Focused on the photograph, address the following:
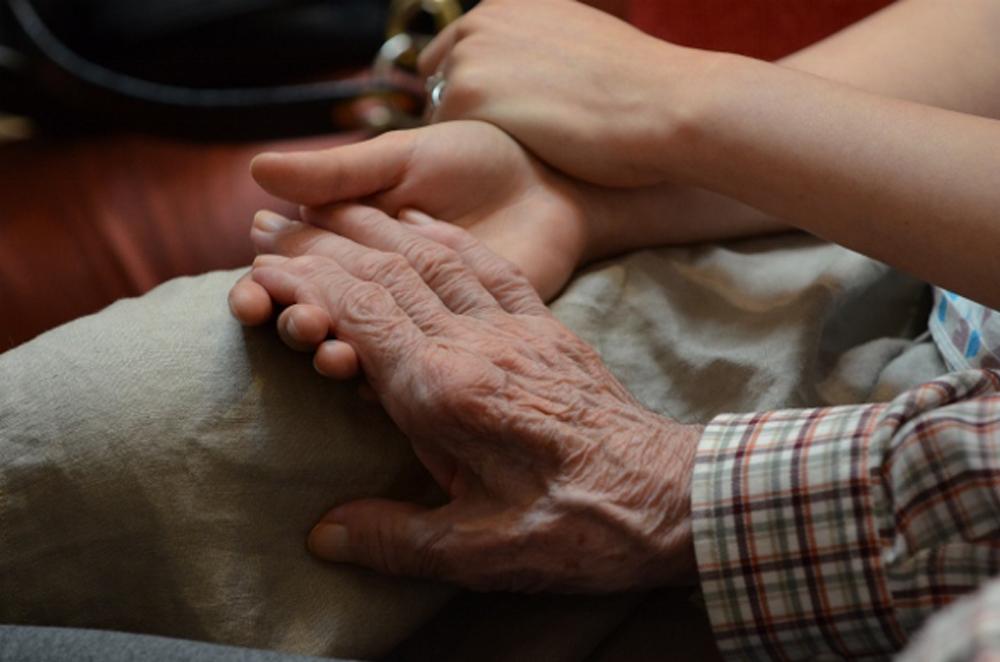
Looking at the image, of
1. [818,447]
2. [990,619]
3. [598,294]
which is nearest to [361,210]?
[598,294]

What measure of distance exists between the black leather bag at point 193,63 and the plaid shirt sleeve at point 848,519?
686mm

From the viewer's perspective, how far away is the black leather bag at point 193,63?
107 cm

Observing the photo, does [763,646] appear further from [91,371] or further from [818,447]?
[91,371]

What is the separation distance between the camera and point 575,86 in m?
0.80

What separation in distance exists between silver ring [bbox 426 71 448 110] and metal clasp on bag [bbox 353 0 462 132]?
8.9 inches

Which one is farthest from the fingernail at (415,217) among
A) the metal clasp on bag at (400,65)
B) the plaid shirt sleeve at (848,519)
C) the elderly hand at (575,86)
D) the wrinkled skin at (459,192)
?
the metal clasp on bag at (400,65)

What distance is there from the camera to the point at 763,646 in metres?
0.57

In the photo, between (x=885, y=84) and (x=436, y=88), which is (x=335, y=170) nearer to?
(x=436, y=88)

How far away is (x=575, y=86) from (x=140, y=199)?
45 centimetres

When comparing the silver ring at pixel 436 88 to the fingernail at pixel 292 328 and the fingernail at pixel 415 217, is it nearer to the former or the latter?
the fingernail at pixel 415 217

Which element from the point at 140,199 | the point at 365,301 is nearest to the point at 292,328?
the point at 365,301

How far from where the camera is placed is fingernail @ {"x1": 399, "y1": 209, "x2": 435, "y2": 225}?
0.71 meters

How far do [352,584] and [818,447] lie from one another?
10.1 inches

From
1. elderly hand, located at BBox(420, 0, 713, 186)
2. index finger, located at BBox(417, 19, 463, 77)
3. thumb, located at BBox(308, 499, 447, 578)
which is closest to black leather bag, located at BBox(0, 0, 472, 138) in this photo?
index finger, located at BBox(417, 19, 463, 77)
